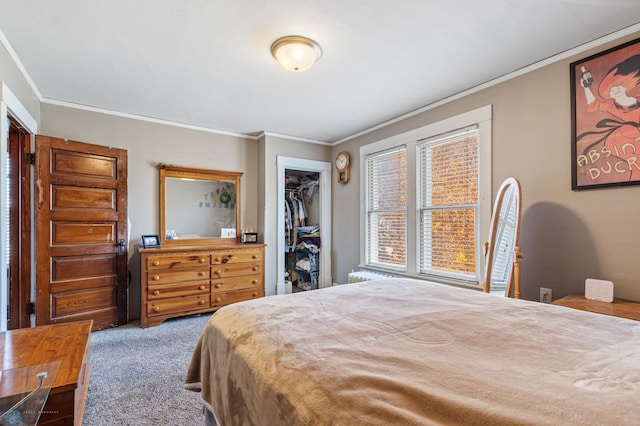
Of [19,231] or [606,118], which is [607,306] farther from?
[19,231]

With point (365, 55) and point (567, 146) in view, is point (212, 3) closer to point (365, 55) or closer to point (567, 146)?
point (365, 55)

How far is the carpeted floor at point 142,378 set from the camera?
1.76 metres

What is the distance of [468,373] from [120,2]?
2.44m

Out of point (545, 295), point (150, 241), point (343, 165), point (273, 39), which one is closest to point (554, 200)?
point (545, 295)

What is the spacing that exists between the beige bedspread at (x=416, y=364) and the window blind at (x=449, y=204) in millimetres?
1556

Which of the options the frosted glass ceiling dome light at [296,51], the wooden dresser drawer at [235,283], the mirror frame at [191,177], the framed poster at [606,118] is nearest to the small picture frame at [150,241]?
the mirror frame at [191,177]

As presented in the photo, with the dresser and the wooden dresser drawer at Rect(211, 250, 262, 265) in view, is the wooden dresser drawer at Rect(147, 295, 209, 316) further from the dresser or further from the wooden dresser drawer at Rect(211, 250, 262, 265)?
the wooden dresser drawer at Rect(211, 250, 262, 265)

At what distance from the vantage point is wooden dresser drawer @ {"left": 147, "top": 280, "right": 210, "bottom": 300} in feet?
10.5

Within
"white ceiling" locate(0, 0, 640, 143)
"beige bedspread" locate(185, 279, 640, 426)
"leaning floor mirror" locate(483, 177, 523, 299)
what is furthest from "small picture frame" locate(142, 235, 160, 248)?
"leaning floor mirror" locate(483, 177, 523, 299)

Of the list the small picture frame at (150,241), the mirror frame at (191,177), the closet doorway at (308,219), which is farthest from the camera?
A: the closet doorway at (308,219)

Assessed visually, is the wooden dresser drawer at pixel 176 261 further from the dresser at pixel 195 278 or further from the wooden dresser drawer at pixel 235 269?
the wooden dresser drawer at pixel 235 269

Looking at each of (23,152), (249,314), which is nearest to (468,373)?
(249,314)

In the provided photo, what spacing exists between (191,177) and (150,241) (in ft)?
3.13

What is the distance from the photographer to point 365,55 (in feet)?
7.36
